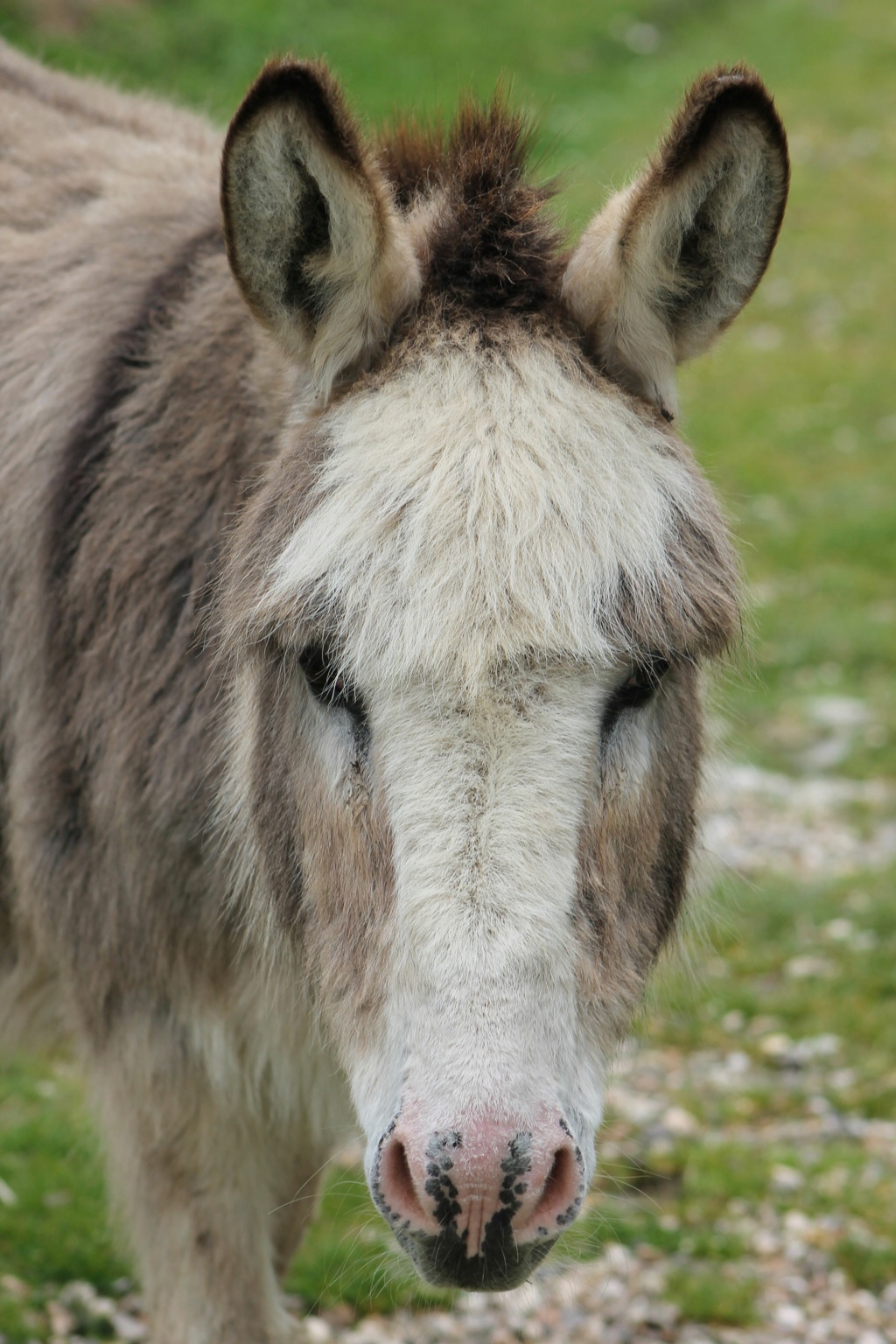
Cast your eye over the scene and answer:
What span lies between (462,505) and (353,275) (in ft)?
1.87

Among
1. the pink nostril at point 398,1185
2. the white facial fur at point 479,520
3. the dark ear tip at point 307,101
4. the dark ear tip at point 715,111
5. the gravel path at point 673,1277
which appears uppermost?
the dark ear tip at point 715,111

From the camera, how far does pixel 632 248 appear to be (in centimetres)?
290

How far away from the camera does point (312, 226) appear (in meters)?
2.96

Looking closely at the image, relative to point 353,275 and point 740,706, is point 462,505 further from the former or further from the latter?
point 740,706

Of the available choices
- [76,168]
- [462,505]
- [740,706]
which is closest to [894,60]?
[740,706]

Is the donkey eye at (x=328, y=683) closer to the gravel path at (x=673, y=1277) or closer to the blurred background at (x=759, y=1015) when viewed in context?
the blurred background at (x=759, y=1015)

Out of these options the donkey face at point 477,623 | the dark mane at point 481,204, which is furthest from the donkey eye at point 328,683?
the dark mane at point 481,204

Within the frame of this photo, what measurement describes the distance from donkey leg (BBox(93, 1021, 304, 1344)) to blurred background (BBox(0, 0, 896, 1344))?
1.22 feet

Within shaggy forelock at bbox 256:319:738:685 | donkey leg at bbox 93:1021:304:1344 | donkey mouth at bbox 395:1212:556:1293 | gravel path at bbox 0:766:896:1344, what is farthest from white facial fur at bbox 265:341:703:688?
donkey leg at bbox 93:1021:304:1344

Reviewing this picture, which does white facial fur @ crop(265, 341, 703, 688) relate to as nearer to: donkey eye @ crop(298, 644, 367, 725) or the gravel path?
donkey eye @ crop(298, 644, 367, 725)

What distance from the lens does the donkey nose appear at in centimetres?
229

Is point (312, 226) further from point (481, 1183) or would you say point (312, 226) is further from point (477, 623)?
point (481, 1183)

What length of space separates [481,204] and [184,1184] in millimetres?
2372

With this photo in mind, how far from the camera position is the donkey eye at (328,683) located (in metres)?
2.80
